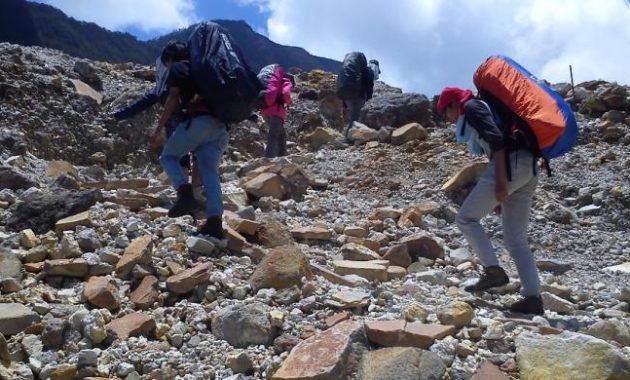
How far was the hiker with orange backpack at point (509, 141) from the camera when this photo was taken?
145 inches

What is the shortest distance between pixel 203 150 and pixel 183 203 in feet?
1.31

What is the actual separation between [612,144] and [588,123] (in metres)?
0.71

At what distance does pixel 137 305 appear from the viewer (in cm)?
365

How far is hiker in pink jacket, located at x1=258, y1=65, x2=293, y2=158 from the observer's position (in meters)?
8.05

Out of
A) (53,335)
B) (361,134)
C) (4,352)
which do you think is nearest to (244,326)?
(53,335)

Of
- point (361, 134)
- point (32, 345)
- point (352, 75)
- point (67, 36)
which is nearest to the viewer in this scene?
point (32, 345)

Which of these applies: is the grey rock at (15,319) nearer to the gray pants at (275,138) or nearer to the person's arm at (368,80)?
the gray pants at (275,138)

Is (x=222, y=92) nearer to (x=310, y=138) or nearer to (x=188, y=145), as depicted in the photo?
(x=188, y=145)

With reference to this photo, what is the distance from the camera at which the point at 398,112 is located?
10.7 metres

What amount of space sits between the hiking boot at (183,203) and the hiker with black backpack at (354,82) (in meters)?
5.94

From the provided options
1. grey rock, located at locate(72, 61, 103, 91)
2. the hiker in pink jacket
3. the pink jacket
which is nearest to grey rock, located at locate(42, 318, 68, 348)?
the hiker in pink jacket

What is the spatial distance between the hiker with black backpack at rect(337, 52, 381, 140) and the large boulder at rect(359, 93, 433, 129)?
0.64 feet

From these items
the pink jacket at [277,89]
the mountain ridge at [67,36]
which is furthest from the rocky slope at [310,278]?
the mountain ridge at [67,36]

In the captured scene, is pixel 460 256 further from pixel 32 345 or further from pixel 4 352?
pixel 4 352
